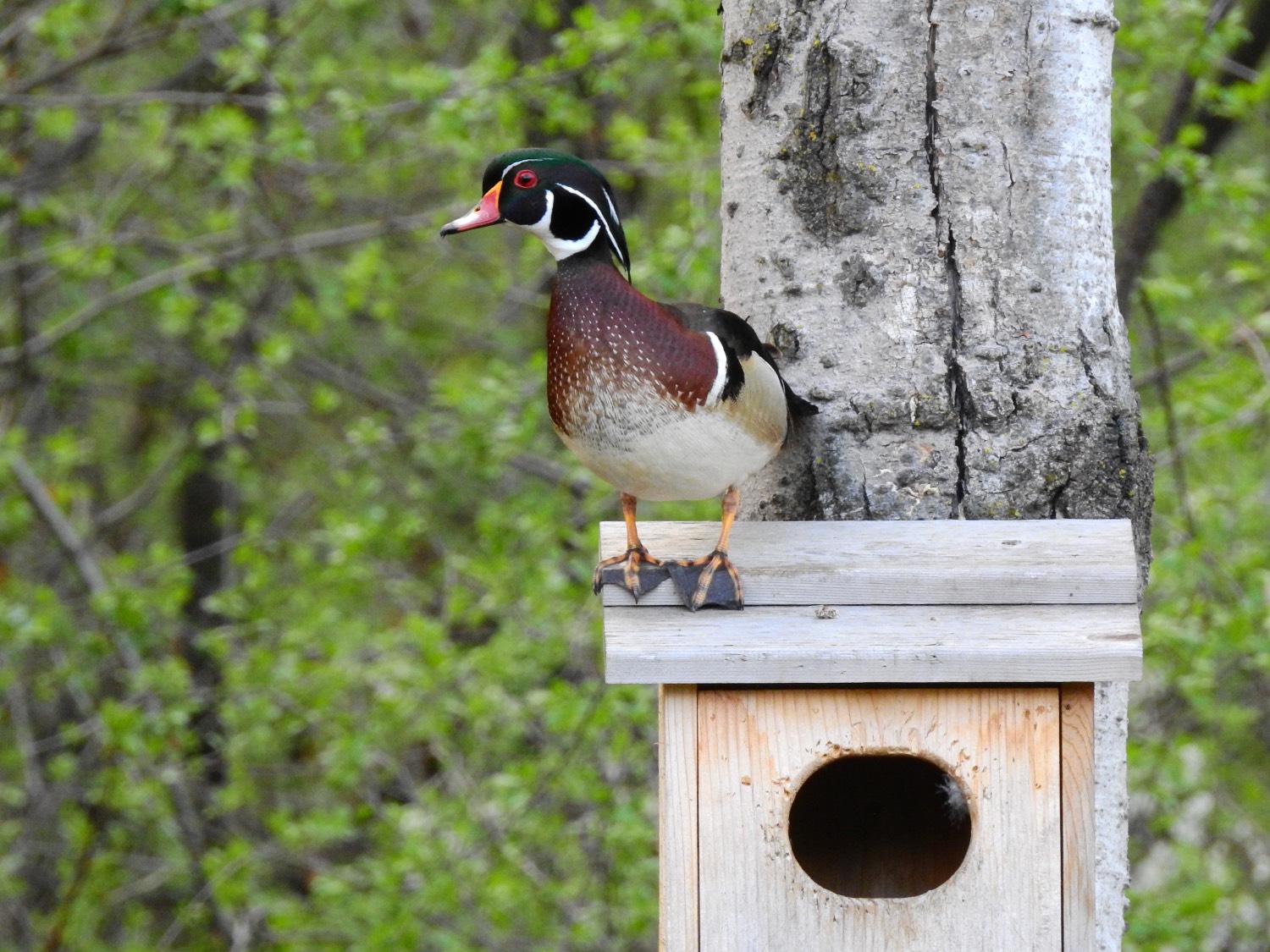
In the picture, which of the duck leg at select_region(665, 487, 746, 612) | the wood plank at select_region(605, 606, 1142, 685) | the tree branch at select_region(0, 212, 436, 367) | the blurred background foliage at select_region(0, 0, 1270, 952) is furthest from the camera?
the tree branch at select_region(0, 212, 436, 367)

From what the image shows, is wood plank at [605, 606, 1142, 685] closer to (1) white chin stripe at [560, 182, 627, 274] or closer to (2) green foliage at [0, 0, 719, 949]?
(1) white chin stripe at [560, 182, 627, 274]

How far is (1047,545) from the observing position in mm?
1926

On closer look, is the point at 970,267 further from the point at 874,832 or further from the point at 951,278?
the point at 874,832

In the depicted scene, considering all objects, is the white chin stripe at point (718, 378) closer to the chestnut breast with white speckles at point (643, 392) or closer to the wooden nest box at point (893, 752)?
the chestnut breast with white speckles at point (643, 392)

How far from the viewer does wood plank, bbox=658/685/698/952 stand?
1888 mm

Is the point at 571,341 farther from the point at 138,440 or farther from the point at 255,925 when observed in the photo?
the point at 138,440

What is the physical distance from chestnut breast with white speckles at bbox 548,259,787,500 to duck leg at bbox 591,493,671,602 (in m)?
0.09

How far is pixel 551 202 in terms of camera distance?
79.8 inches

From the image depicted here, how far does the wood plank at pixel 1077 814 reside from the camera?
1.88m

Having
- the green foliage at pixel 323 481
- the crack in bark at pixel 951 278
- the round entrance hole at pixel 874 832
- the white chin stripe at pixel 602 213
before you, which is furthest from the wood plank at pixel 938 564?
the green foliage at pixel 323 481

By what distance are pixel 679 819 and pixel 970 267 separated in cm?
86

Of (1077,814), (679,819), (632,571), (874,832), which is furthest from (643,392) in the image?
(874,832)

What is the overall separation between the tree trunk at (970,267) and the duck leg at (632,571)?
12.1 inches

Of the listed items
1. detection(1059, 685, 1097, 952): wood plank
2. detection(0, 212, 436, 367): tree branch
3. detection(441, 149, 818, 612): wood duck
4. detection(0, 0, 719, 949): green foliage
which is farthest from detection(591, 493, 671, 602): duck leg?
detection(0, 212, 436, 367): tree branch
